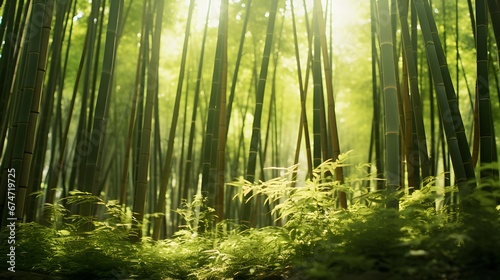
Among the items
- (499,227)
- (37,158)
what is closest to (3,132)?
(37,158)

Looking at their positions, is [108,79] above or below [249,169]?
above

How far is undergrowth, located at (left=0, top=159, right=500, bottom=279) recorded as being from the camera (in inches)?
60.2

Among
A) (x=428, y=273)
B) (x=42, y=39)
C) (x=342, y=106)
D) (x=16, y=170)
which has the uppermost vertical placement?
(x=342, y=106)

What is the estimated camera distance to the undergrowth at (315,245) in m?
1.53

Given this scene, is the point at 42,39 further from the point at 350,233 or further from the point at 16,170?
the point at 350,233

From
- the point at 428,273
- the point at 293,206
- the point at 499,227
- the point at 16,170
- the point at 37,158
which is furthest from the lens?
the point at 37,158

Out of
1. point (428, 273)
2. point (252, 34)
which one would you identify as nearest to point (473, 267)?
point (428, 273)

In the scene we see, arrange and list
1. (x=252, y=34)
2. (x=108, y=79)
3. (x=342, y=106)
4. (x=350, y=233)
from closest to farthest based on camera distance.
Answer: (x=350, y=233)
(x=108, y=79)
(x=252, y=34)
(x=342, y=106)

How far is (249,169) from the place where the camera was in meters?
3.37

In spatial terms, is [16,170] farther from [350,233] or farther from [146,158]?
[350,233]

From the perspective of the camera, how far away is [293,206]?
2.26 m

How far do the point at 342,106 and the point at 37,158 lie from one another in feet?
23.6

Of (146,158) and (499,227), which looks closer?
(499,227)

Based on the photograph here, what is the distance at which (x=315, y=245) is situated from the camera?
6.94 feet
